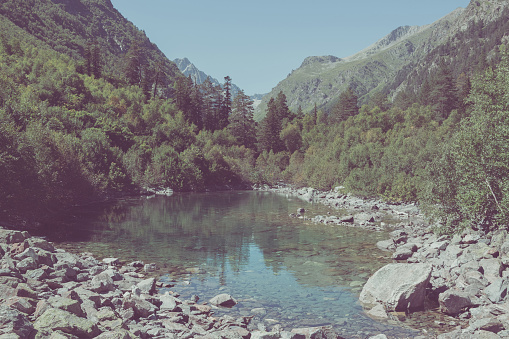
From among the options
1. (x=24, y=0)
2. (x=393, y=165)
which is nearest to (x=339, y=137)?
(x=393, y=165)

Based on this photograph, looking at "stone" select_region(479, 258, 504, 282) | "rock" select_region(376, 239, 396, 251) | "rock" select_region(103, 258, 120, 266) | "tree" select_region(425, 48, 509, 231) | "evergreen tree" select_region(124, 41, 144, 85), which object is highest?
"evergreen tree" select_region(124, 41, 144, 85)

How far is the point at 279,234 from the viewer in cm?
2898

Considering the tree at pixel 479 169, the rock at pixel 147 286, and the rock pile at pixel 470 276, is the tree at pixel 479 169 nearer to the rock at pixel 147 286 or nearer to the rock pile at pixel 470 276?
the rock pile at pixel 470 276

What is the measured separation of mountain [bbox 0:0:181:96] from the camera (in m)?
114

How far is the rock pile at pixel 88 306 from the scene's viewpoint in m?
8.10

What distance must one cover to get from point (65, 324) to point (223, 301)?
6.75 metres

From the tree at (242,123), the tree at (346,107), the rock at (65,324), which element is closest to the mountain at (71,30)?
the tree at (242,123)

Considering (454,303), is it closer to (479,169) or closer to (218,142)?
(479,169)

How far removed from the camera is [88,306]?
34.6 ft

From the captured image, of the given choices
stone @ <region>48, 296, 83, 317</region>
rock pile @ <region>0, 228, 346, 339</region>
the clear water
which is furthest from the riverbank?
stone @ <region>48, 296, 83, 317</region>

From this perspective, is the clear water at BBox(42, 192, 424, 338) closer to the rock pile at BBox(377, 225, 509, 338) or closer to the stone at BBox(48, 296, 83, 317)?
the rock pile at BBox(377, 225, 509, 338)

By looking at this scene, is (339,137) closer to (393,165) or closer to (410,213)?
(393,165)

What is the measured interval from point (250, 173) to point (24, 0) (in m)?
120

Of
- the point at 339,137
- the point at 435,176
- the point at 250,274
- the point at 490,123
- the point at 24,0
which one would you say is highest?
the point at 24,0
